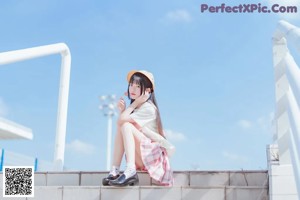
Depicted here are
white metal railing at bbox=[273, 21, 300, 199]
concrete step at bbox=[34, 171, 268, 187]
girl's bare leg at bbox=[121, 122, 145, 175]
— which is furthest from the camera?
concrete step at bbox=[34, 171, 268, 187]

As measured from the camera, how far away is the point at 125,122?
386cm

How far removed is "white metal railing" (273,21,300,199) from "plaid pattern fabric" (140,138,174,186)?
1.03 meters

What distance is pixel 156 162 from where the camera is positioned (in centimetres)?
385

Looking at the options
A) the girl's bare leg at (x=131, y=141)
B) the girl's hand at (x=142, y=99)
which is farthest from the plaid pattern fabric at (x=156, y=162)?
the girl's hand at (x=142, y=99)

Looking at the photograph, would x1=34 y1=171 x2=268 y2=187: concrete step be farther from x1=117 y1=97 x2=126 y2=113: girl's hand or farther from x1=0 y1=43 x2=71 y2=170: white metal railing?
x1=0 y1=43 x2=71 y2=170: white metal railing

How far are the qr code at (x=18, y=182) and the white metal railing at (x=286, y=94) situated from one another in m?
1.93

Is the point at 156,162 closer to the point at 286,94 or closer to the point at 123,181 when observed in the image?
the point at 123,181

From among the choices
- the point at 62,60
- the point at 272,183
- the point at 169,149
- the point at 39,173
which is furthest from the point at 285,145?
the point at 62,60

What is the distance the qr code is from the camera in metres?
3.65

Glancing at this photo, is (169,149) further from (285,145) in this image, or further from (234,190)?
(285,145)

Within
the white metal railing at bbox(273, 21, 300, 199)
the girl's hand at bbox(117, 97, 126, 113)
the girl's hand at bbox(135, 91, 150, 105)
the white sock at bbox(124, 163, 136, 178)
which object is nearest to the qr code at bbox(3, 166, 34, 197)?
the white sock at bbox(124, 163, 136, 178)

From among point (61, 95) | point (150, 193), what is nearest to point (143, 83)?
point (150, 193)

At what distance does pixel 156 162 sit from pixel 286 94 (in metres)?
1.31

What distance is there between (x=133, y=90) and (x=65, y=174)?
101cm
